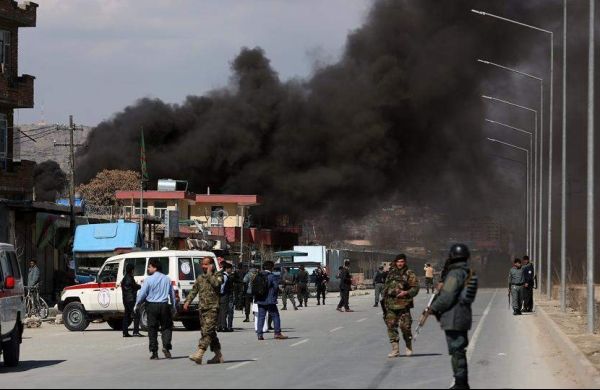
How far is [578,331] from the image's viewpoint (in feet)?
88.7

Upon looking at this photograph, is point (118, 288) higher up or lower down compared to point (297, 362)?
higher up

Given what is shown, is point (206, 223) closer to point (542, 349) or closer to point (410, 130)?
point (410, 130)

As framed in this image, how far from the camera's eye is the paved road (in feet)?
51.9

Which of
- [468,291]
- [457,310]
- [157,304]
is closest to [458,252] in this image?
[468,291]

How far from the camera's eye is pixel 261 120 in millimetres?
99125

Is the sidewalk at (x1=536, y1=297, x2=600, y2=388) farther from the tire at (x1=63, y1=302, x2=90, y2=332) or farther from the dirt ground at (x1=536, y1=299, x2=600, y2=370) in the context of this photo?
the tire at (x1=63, y1=302, x2=90, y2=332)

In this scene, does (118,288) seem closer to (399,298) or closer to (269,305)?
(269,305)

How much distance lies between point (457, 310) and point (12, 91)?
3657 cm

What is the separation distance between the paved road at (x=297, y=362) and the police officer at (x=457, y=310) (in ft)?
4.85

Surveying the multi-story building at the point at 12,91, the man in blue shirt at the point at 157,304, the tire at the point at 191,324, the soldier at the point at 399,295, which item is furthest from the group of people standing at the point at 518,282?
the multi-story building at the point at 12,91

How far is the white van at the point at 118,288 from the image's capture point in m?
29.1

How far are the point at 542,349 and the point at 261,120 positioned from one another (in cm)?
7775

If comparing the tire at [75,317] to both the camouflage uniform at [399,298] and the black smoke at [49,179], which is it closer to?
the camouflage uniform at [399,298]

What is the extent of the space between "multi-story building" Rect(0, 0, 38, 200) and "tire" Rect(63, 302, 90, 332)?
18.3 m
